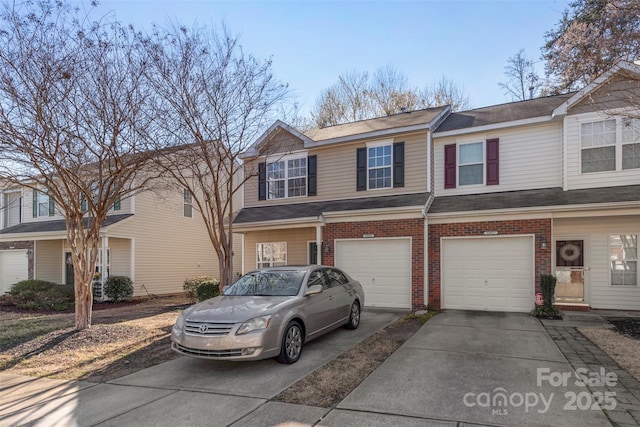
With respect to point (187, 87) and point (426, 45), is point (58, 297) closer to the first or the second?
point (187, 87)

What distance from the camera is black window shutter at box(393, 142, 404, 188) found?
12672mm

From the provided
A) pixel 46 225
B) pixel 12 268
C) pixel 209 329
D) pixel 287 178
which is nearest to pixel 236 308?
pixel 209 329

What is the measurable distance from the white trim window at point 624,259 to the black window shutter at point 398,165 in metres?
6.04

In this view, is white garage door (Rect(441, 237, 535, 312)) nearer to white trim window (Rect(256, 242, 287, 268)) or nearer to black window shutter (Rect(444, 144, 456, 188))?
black window shutter (Rect(444, 144, 456, 188))

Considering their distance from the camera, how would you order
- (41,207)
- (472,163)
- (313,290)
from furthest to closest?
(41,207) → (472,163) → (313,290)

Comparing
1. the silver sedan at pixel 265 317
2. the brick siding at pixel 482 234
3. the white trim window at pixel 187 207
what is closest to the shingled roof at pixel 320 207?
the brick siding at pixel 482 234

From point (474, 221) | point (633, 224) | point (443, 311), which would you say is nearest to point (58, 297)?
point (443, 311)

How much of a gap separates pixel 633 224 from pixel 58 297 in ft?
62.0

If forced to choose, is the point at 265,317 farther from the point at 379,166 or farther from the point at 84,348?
the point at 379,166

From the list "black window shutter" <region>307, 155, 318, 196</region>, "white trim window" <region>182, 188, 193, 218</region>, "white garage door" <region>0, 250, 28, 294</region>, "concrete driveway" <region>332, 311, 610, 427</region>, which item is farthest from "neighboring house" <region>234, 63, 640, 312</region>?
"white garage door" <region>0, 250, 28, 294</region>

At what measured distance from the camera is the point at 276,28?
31.9ft

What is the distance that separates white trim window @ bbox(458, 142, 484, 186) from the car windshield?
7.44 meters

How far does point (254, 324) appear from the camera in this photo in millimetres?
5629

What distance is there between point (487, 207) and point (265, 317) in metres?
7.64
